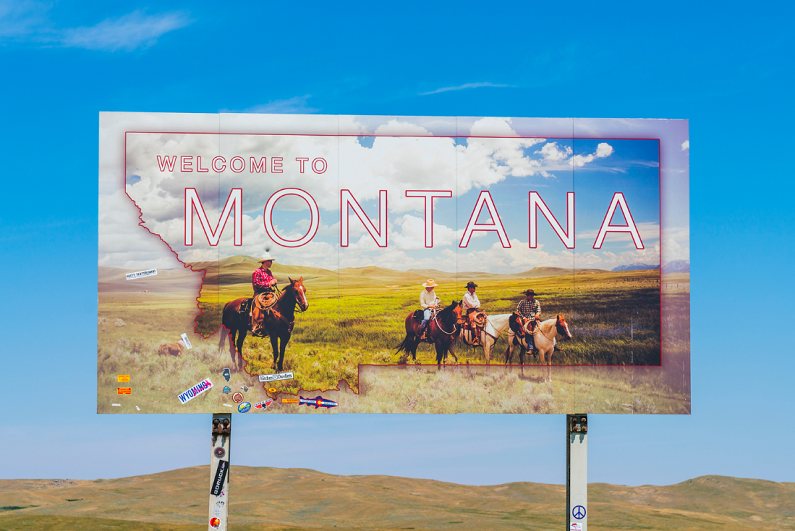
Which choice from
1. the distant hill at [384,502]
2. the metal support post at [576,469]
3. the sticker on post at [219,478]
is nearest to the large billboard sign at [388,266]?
the metal support post at [576,469]

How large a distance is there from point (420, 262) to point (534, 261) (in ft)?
9.98

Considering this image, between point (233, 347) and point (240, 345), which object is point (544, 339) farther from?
point (233, 347)

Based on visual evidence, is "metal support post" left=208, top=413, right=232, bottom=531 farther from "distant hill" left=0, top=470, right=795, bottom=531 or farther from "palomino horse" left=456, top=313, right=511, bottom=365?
"distant hill" left=0, top=470, right=795, bottom=531

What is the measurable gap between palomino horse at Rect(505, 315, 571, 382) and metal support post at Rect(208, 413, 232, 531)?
24.9 feet

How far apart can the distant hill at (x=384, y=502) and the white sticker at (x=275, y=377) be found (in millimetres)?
20496

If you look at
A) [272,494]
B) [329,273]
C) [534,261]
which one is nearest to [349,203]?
[329,273]

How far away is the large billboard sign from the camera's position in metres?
15.9

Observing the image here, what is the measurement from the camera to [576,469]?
636 inches

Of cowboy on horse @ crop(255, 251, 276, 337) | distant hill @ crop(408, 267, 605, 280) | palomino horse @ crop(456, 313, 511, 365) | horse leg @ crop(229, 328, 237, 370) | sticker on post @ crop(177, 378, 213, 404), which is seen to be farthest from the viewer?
distant hill @ crop(408, 267, 605, 280)

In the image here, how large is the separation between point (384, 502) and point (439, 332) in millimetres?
30439

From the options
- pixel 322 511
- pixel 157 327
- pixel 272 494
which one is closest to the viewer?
pixel 157 327

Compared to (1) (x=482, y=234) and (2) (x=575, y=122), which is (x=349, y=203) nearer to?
(1) (x=482, y=234)

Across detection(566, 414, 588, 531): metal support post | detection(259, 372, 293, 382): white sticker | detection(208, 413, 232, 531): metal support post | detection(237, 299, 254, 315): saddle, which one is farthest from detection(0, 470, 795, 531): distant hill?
detection(237, 299, 254, 315): saddle

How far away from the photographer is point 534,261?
16.3 metres
